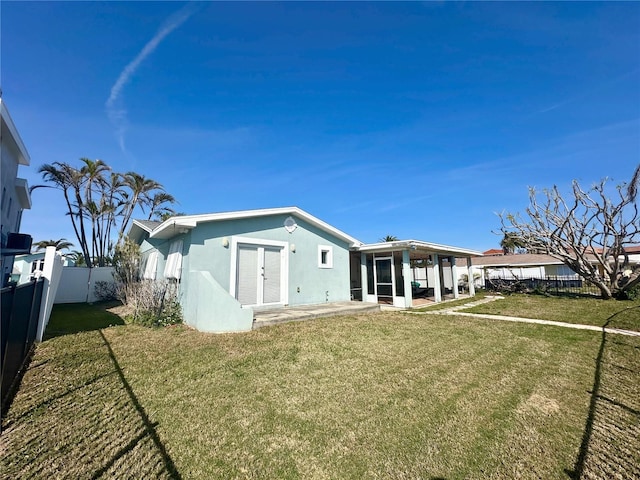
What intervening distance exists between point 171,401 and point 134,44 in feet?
38.6

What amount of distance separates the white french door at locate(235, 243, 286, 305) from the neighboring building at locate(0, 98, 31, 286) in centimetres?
827

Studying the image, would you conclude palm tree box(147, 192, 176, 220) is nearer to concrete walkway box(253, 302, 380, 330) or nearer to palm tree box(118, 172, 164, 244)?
palm tree box(118, 172, 164, 244)

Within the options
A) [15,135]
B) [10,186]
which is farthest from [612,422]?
[10,186]

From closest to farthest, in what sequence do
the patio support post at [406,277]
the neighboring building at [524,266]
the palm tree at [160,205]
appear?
the patio support post at [406,277], the palm tree at [160,205], the neighboring building at [524,266]

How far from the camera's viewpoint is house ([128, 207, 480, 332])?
8698 mm

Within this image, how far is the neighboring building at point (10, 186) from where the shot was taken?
9.69m

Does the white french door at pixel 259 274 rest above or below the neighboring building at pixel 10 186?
below

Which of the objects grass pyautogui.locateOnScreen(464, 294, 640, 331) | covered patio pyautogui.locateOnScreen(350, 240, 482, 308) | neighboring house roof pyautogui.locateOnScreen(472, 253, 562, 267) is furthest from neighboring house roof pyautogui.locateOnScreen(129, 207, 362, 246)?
neighboring house roof pyautogui.locateOnScreen(472, 253, 562, 267)

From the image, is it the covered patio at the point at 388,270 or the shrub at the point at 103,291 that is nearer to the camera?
the covered patio at the point at 388,270

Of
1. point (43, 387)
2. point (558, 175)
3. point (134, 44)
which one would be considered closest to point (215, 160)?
point (134, 44)

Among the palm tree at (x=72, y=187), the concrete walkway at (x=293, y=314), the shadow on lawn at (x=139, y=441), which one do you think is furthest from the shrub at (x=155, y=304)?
the palm tree at (x=72, y=187)

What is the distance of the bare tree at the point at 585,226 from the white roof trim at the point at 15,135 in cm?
2712

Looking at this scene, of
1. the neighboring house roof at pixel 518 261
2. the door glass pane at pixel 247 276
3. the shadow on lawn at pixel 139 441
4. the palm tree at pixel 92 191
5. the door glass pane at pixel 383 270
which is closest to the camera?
the shadow on lawn at pixel 139 441

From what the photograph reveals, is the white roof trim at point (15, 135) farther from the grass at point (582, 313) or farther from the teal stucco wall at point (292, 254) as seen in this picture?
the grass at point (582, 313)
